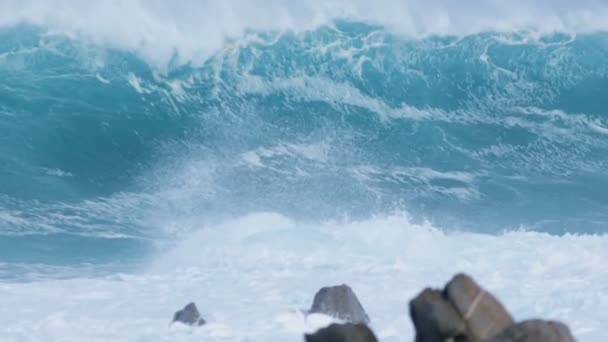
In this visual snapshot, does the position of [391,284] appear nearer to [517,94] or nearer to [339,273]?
[339,273]

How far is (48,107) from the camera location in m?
20.3

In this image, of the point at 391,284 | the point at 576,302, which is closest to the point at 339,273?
the point at 391,284

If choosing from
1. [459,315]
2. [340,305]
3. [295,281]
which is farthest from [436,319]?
[295,281]

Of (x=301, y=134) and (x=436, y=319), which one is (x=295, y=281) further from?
(x=301, y=134)

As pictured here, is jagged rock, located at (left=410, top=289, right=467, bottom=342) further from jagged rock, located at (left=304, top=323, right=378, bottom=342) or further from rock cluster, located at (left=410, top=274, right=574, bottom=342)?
jagged rock, located at (left=304, top=323, right=378, bottom=342)

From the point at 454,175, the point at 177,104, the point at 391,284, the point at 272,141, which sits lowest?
the point at 391,284

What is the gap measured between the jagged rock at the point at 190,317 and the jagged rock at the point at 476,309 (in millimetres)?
5316

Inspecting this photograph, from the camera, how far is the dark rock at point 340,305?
903cm

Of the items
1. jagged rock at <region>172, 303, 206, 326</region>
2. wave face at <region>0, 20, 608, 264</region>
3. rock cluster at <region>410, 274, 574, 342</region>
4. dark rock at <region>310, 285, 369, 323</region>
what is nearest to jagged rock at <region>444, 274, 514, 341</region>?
rock cluster at <region>410, 274, 574, 342</region>

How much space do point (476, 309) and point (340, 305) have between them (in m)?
4.46

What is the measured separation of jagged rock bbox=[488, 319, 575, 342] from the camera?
4.30 metres

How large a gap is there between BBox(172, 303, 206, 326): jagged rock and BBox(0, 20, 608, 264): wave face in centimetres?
699

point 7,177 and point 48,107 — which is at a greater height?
point 48,107

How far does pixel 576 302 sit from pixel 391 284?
9.39 feet
